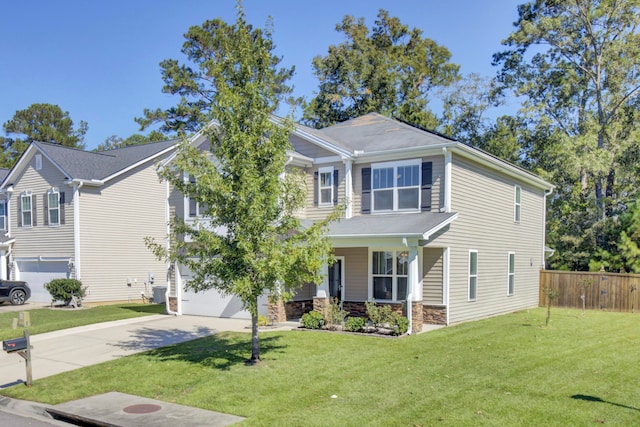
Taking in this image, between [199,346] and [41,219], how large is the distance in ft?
53.5

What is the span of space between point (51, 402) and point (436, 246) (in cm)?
1077

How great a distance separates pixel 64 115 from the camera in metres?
52.8

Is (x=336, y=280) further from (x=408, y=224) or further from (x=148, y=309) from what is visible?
(x=148, y=309)

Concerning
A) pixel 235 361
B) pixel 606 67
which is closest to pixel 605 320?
pixel 235 361

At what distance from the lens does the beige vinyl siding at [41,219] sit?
23969 millimetres

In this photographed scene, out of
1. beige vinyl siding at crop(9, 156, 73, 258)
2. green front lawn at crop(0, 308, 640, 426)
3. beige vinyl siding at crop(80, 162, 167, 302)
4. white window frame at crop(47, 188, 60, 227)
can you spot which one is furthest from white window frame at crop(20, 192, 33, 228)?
green front lawn at crop(0, 308, 640, 426)

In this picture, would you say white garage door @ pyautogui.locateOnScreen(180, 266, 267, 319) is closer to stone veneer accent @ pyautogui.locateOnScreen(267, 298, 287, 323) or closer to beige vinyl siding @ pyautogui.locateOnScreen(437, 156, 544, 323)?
stone veneer accent @ pyautogui.locateOnScreen(267, 298, 287, 323)

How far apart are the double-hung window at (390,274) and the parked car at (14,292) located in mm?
17183

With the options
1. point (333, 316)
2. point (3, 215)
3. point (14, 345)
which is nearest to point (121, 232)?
point (3, 215)

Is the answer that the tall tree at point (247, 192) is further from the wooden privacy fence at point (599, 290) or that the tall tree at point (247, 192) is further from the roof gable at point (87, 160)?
the wooden privacy fence at point (599, 290)

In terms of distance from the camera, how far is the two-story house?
1587cm

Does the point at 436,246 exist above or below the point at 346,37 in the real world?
below

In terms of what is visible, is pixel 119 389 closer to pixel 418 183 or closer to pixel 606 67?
pixel 418 183

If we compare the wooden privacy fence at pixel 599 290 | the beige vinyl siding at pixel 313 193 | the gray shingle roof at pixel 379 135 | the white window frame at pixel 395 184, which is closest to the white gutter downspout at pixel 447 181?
the gray shingle roof at pixel 379 135
